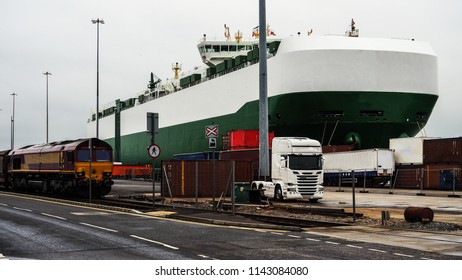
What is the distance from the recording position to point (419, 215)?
62.1 ft

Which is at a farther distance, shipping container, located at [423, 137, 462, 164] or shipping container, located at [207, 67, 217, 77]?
shipping container, located at [207, 67, 217, 77]

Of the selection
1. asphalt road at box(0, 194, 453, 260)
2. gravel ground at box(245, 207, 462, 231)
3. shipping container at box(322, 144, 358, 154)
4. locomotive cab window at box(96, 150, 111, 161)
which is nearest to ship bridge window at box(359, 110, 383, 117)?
shipping container at box(322, 144, 358, 154)

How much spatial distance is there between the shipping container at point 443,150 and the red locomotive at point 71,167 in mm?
26535

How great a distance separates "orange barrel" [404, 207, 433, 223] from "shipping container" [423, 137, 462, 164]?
90.6 ft

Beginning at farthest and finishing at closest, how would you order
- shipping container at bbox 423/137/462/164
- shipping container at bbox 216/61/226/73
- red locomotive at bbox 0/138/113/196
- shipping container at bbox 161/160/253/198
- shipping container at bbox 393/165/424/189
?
shipping container at bbox 216/61/226/73, shipping container at bbox 393/165/424/189, shipping container at bbox 423/137/462/164, red locomotive at bbox 0/138/113/196, shipping container at bbox 161/160/253/198

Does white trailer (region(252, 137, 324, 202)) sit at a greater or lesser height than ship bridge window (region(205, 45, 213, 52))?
lesser

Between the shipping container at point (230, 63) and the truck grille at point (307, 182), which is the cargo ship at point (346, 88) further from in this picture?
the truck grille at point (307, 182)

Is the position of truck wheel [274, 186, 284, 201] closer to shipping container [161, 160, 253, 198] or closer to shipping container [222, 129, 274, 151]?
shipping container [161, 160, 253, 198]

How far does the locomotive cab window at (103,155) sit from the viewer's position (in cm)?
3800

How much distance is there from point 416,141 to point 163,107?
54.5m

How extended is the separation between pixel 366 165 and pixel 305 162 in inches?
812

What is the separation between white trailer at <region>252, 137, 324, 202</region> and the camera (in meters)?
30.8

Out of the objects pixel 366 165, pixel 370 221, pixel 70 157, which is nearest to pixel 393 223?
pixel 370 221

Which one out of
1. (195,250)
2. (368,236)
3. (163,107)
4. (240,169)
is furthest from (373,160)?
(163,107)
